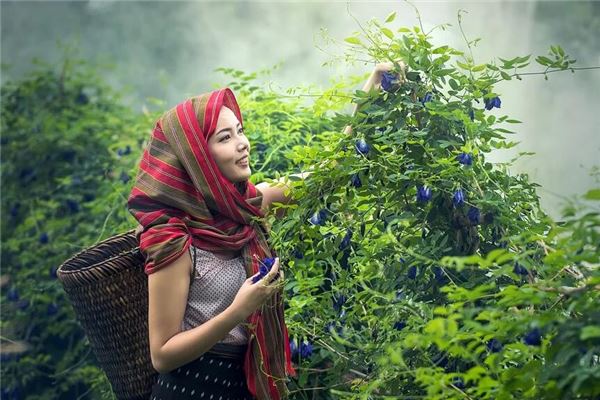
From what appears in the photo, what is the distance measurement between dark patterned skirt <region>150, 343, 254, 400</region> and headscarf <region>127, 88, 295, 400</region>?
0.04m

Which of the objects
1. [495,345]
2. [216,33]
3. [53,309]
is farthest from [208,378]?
[216,33]

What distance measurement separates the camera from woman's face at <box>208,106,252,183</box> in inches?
112

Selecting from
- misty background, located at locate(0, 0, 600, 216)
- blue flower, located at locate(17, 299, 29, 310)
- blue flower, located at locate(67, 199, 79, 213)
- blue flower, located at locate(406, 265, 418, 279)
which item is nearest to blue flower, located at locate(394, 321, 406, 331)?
blue flower, located at locate(406, 265, 418, 279)

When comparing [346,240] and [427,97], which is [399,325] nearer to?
[346,240]

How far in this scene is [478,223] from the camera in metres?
2.69

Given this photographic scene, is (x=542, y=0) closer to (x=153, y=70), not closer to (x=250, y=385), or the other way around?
(x=153, y=70)

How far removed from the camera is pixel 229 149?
2.86 metres

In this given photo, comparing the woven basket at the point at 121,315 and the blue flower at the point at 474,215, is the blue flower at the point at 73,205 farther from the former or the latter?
the blue flower at the point at 474,215

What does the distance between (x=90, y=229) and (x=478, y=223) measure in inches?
106

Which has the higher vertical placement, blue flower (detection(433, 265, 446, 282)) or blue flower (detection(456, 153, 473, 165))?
blue flower (detection(456, 153, 473, 165))

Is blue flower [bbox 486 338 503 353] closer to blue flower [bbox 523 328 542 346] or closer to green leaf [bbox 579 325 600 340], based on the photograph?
blue flower [bbox 523 328 542 346]

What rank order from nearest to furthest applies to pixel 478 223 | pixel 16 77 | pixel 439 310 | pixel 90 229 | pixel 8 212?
1. pixel 439 310
2. pixel 478 223
3. pixel 90 229
4. pixel 8 212
5. pixel 16 77

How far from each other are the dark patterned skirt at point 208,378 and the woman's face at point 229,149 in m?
0.43

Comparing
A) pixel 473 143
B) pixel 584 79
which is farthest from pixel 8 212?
pixel 473 143
